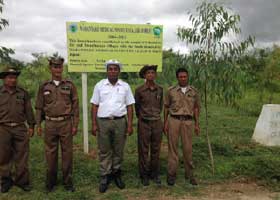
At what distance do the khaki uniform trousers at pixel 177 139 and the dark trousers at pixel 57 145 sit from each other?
4.98ft

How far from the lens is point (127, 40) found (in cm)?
613

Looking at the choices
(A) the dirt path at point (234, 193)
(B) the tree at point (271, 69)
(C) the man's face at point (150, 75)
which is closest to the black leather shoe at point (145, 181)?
(A) the dirt path at point (234, 193)

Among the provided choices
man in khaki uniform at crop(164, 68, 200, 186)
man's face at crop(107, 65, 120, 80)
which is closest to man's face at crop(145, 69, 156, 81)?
man in khaki uniform at crop(164, 68, 200, 186)

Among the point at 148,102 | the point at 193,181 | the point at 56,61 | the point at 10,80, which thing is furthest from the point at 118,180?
the point at 10,80

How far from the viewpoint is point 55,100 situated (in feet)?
15.0

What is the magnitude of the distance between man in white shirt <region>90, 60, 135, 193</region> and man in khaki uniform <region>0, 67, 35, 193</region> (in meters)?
1.00

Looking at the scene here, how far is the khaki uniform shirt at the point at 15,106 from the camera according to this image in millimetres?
4523

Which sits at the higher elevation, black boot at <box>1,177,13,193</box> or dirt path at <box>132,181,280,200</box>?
black boot at <box>1,177,13,193</box>

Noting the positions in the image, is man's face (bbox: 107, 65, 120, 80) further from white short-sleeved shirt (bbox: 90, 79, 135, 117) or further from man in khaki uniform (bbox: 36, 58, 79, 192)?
man in khaki uniform (bbox: 36, 58, 79, 192)

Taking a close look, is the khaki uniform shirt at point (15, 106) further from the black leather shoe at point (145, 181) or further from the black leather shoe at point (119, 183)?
the black leather shoe at point (145, 181)

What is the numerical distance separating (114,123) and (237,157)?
2.92 metres

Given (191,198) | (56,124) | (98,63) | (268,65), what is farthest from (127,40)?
(268,65)

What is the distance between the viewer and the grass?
4.66 meters

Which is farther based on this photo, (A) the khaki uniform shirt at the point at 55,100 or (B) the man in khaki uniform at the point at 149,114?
(B) the man in khaki uniform at the point at 149,114
